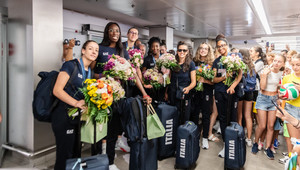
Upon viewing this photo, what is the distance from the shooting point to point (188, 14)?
5.74m

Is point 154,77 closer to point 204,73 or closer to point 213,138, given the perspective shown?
point 204,73

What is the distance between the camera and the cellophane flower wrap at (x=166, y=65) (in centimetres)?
318

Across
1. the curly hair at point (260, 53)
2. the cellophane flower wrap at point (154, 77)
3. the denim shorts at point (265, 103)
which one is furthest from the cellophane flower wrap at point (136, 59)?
the curly hair at point (260, 53)

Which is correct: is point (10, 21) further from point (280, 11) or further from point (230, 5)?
point (280, 11)

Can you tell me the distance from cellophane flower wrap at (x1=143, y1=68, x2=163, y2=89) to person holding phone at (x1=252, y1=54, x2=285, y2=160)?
156 cm

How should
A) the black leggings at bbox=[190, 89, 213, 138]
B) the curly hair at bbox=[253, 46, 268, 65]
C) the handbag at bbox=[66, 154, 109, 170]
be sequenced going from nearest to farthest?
1. the handbag at bbox=[66, 154, 109, 170]
2. the black leggings at bbox=[190, 89, 213, 138]
3. the curly hair at bbox=[253, 46, 268, 65]

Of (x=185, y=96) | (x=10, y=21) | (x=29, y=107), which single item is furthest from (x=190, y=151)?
(x=10, y=21)

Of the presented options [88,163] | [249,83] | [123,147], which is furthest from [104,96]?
[249,83]

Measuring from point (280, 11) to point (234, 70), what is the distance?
339 cm

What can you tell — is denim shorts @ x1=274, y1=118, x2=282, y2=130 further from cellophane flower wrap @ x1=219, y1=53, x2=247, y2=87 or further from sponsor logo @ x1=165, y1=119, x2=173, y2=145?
sponsor logo @ x1=165, y1=119, x2=173, y2=145

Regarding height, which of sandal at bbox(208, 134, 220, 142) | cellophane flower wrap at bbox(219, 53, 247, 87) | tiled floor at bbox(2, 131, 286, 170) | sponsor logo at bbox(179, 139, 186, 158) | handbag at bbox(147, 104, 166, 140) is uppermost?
cellophane flower wrap at bbox(219, 53, 247, 87)

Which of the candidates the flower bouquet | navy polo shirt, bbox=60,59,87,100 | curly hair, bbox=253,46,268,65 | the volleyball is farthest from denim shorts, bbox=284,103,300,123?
navy polo shirt, bbox=60,59,87,100

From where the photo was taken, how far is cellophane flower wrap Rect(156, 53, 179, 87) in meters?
3.18

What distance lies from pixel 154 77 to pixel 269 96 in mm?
1816
